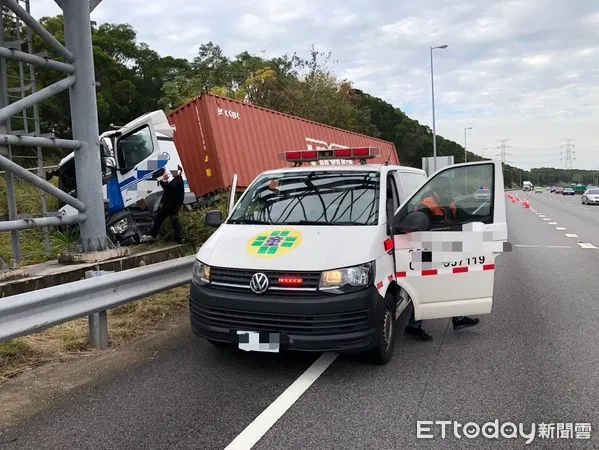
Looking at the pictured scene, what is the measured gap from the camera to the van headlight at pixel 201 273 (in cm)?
459

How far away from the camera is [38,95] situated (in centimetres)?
695

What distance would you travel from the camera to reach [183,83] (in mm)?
41500

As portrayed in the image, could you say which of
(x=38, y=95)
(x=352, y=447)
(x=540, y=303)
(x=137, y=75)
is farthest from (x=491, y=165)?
(x=137, y=75)

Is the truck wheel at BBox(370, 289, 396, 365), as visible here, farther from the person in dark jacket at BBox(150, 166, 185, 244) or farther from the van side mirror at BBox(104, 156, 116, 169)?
the van side mirror at BBox(104, 156, 116, 169)

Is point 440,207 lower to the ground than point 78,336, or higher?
higher

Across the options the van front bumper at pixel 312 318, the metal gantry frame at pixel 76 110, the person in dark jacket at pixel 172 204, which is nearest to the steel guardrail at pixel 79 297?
the van front bumper at pixel 312 318

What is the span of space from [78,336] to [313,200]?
9.18ft

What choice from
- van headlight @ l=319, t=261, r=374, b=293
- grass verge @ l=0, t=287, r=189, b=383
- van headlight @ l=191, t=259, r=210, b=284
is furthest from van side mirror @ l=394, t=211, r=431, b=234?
grass verge @ l=0, t=287, r=189, b=383

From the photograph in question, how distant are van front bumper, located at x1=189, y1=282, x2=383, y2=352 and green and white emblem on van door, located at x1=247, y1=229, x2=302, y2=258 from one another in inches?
14.6

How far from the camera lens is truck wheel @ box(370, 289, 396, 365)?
4.47m

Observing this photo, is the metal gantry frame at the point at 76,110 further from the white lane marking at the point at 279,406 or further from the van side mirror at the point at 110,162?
the white lane marking at the point at 279,406

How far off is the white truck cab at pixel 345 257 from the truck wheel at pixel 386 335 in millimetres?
11

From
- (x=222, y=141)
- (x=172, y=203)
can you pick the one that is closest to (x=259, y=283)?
(x=172, y=203)

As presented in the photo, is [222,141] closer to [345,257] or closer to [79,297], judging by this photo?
[79,297]
